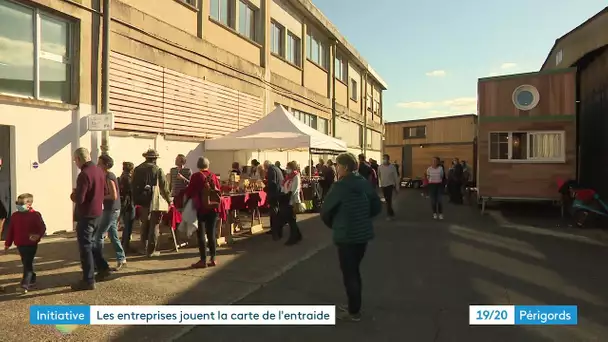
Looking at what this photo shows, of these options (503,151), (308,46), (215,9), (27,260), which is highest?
(308,46)

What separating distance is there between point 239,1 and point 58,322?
14.2 meters

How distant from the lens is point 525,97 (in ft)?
41.7

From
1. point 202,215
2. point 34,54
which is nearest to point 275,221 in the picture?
point 202,215

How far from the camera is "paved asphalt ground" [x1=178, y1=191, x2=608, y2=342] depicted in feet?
14.1

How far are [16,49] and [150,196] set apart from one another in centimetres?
436

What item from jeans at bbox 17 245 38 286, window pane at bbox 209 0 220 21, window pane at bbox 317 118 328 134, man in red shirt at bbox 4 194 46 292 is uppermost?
window pane at bbox 209 0 220 21

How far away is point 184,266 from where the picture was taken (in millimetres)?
6961

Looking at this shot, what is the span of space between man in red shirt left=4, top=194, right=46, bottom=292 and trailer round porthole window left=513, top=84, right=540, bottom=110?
12.0 meters

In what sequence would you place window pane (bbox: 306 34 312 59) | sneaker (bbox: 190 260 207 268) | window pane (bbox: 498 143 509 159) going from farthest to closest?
window pane (bbox: 306 34 312 59) < window pane (bbox: 498 143 509 159) < sneaker (bbox: 190 260 207 268)

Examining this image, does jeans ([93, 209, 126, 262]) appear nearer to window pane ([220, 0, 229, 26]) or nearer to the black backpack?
the black backpack

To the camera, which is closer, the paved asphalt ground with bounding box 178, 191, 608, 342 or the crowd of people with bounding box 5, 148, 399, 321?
the paved asphalt ground with bounding box 178, 191, 608, 342

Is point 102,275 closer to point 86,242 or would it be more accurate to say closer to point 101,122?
point 86,242

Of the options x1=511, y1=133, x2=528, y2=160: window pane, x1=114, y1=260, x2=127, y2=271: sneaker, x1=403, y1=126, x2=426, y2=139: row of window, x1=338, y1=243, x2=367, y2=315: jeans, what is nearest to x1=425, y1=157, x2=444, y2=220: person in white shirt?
x1=511, y1=133, x2=528, y2=160: window pane

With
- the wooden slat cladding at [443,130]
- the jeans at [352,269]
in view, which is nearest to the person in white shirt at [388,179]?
the jeans at [352,269]
